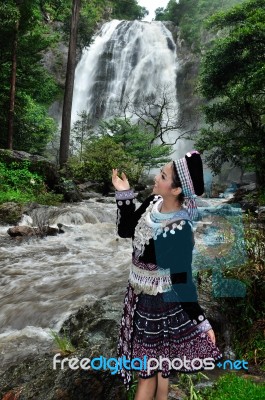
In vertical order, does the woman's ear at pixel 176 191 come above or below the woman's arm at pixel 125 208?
above

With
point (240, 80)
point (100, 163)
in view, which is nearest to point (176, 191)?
point (240, 80)

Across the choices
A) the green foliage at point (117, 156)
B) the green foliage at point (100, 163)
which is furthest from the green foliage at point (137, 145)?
the green foliage at point (100, 163)

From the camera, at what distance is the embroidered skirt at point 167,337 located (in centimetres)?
198

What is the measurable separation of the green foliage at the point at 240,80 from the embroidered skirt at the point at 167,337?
10.3 meters

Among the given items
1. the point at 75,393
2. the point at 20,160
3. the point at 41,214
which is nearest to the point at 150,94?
the point at 20,160

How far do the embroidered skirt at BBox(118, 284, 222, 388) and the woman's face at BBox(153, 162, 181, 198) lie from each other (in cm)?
62

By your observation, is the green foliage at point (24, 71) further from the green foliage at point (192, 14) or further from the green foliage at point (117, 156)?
the green foliage at point (192, 14)

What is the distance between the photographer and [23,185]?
11602 millimetres

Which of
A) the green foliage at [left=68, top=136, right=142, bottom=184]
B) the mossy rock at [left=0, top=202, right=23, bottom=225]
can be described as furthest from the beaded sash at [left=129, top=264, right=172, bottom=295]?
the green foliage at [left=68, top=136, right=142, bottom=184]

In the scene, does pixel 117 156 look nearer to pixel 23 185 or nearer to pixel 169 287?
Result: pixel 23 185

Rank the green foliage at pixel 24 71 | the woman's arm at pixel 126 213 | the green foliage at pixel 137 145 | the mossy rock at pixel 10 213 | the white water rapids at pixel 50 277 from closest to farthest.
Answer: the woman's arm at pixel 126 213, the white water rapids at pixel 50 277, the mossy rock at pixel 10 213, the green foliage at pixel 24 71, the green foliage at pixel 137 145

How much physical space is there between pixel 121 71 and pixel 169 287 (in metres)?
32.1

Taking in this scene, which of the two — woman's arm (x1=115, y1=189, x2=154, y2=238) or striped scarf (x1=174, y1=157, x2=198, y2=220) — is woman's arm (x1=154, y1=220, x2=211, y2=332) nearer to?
striped scarf (x1=174, y1=157, x2=198, y2=220)

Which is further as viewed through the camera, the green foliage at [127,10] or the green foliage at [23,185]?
the green foliage at [127,10]
